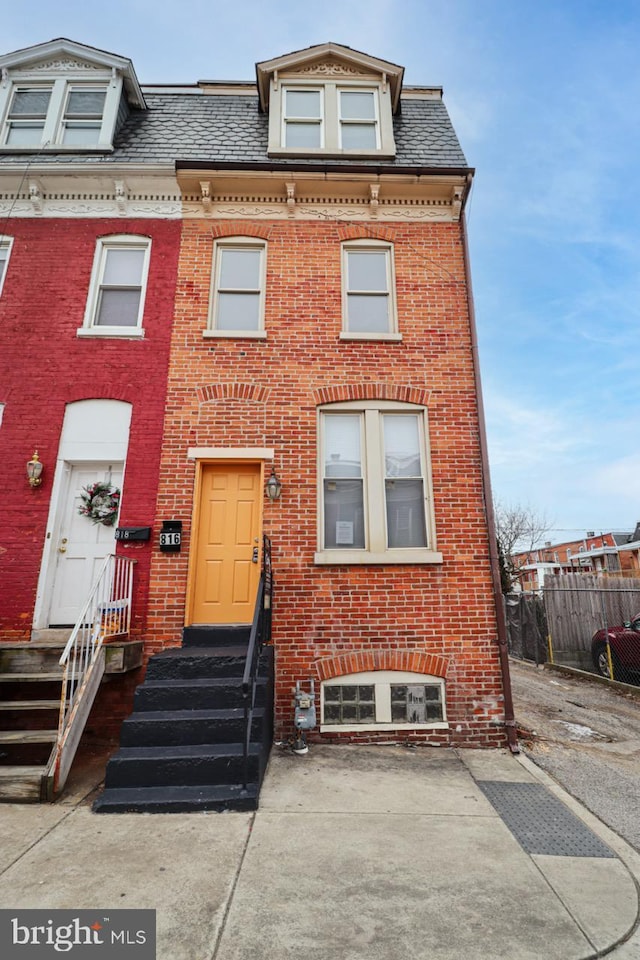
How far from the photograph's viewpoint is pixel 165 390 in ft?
21.3

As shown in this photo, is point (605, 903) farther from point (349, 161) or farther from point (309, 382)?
point (349, 161)

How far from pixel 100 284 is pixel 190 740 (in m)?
6.37

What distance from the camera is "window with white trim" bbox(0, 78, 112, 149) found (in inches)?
303

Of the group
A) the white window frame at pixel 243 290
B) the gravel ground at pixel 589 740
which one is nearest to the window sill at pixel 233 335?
the white window frame at pixel 243 290

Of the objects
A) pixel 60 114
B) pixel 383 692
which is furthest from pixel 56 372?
pixel 383 692

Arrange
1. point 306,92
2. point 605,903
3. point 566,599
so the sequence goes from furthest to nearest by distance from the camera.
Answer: point 566,599 < point 306,92 < point 605,903

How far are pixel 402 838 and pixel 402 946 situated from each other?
104cm

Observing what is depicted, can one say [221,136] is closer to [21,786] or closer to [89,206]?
[89,206]

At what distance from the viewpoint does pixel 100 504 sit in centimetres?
623

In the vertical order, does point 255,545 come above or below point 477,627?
above

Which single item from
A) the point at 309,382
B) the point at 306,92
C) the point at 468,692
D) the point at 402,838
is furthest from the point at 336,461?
the point at 306,92

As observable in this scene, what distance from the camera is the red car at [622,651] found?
9.65 meters

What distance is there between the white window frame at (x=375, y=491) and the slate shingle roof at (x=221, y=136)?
378 centimetres

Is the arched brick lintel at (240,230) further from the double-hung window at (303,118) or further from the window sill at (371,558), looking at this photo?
the window sill at (371,558)
